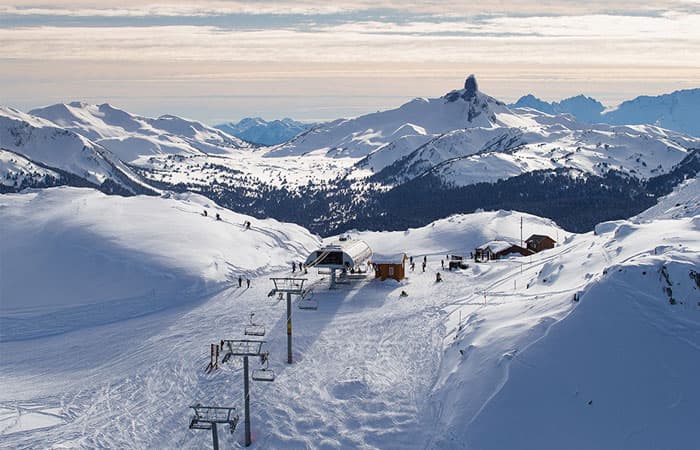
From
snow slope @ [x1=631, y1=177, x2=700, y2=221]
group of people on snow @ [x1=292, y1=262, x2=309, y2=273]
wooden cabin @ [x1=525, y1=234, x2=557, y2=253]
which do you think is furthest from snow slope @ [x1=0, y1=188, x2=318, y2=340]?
snow slope @ [x1=631, y1=177, x2=700, y2=221]

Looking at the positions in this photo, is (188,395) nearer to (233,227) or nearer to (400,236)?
(233,227)

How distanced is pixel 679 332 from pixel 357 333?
2041cm

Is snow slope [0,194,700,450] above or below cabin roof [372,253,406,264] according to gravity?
below

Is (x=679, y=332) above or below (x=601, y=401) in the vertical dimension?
above

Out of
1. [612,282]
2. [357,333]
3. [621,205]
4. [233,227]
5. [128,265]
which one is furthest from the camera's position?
[621,205]

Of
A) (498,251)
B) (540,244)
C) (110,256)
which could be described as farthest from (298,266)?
(540,244)

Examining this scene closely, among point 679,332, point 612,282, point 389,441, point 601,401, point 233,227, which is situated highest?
point 233,227

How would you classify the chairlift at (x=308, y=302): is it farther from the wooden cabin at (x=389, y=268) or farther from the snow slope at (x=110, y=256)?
the snow slope at (x=110, y=256)

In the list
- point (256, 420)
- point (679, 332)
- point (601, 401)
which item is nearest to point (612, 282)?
point (679, 332)

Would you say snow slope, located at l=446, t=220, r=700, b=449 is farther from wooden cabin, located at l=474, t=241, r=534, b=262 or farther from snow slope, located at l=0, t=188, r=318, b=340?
wooden cabin, located at l=474, t=241, r=534, b=262

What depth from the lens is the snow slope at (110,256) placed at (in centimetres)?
5122

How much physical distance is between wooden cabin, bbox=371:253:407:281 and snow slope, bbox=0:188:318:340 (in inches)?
481

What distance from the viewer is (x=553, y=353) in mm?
32250

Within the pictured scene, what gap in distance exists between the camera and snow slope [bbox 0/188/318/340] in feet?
168
